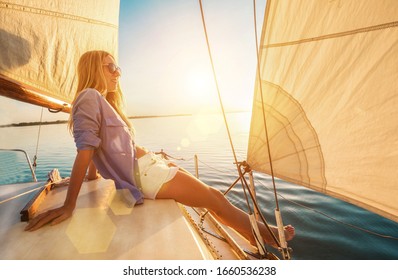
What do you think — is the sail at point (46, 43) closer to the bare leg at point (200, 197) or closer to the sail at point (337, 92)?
the bare leg at point (200, 197)

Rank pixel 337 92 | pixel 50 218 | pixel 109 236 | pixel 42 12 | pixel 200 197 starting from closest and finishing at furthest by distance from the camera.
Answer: pixel 109 236, pixel 50 218, pixel 337 92, pixel 200 197, pixel 42 12

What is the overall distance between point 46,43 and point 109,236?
2.52 meters

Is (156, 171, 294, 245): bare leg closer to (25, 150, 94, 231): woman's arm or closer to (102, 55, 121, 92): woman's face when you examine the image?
(25, 150, 94, 231): woman's arm

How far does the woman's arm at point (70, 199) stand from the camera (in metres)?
1.49

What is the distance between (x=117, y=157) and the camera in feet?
6.23

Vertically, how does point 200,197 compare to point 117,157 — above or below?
below

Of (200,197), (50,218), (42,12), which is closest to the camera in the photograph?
(50,218)

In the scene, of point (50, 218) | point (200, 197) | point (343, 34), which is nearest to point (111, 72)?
point (50, 218)

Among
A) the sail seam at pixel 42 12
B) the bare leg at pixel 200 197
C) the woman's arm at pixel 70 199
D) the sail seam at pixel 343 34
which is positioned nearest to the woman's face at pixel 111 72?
the woman's arm at pixel 70 199

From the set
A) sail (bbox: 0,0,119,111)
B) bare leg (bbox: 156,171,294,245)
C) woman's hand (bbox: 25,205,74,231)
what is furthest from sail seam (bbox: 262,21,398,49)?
sail (bbox: 0,0,119,111)

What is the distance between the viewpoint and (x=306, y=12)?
1757 millimetres

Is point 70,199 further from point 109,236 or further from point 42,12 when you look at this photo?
point 42,12
